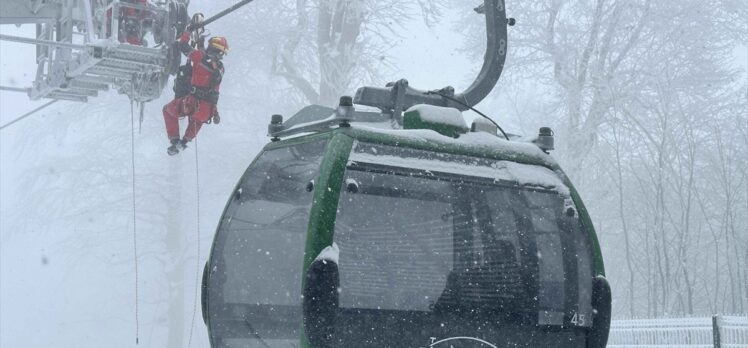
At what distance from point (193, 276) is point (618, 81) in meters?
14.5

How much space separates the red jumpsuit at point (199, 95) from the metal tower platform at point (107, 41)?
288 mm

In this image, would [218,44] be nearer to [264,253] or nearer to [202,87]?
[202,87]

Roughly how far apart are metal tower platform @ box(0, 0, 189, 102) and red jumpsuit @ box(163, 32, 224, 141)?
29 centimetres

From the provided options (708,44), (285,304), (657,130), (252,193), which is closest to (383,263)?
(285,304)

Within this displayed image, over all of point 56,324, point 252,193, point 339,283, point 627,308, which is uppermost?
point 252,193

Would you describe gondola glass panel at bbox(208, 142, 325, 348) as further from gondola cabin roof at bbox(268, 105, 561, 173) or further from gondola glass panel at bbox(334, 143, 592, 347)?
gondola glass panel at bbox(334, 143, 592, 347)

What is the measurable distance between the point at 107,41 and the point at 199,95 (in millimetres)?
1325

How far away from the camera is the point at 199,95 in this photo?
9.16 metres

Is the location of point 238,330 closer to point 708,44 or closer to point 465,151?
point 465,151

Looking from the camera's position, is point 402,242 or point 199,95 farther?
point 199,95

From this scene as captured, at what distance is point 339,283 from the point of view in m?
3.54

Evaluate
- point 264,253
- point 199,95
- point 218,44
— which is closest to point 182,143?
point 199,95

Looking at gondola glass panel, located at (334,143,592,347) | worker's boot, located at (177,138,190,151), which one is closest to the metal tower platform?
worker's boot, located at (177,138,190,151)

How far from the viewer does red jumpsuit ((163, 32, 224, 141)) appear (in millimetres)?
9023
